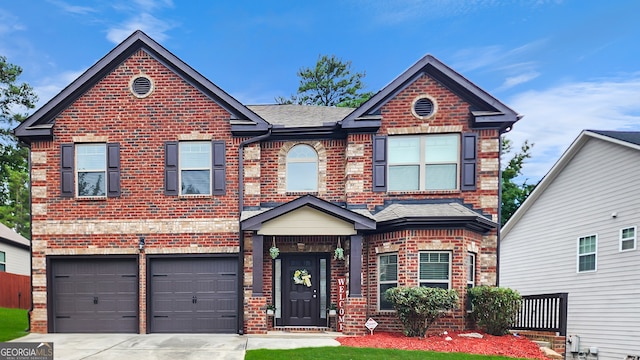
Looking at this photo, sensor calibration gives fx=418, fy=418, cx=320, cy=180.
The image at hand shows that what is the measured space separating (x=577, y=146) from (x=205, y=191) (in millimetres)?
12065

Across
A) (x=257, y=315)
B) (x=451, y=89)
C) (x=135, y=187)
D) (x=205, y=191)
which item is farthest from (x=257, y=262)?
(x=451, y=89)

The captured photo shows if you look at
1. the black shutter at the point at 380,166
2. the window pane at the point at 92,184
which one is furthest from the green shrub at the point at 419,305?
the window pane at the point at 92,184

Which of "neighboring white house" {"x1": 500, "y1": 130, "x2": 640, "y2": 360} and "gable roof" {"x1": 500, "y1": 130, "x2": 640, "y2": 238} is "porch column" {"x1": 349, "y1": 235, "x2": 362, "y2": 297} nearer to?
"neighboring white house" {"x1": 500, "y1": 130, "x2": 640, "y2": 360}

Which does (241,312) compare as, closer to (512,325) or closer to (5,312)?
(512,325)

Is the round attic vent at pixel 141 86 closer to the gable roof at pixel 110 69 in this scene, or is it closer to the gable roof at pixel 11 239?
the gable roof at pixel 110 69

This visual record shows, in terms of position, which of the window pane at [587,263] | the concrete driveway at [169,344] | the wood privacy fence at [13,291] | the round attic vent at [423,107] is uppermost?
the round attic vent at [423,107]

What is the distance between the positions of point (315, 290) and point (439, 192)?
14.8 feet

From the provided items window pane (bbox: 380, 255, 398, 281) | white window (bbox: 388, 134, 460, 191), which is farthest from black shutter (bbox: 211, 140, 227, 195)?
window pane (bbox: 380, 255, 398, 281)

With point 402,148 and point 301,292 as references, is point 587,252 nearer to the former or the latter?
point 402,148

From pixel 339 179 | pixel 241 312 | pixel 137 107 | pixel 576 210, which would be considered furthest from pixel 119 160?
pixel 576 210

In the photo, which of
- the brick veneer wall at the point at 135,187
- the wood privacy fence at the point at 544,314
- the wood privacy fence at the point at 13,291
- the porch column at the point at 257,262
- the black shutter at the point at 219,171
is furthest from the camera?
the wood privacy fence at the point at 13,291

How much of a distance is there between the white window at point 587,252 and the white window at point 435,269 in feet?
18.3

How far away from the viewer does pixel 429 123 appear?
469 inches

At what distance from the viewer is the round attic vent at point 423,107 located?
39.3 ft
